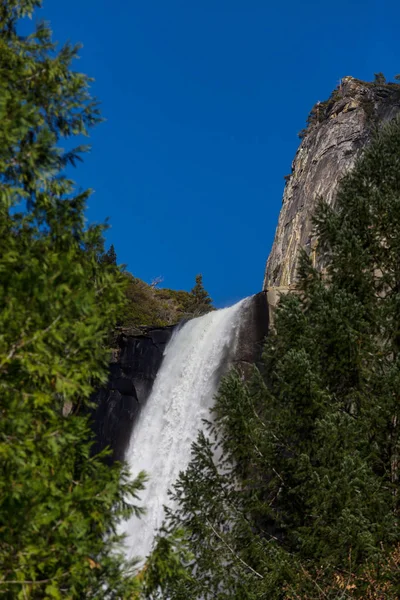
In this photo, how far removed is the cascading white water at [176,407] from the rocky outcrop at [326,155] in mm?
20390

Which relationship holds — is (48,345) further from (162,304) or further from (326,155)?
(162,304)

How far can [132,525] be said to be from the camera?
2344cm

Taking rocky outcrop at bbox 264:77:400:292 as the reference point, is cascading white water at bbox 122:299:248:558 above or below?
below

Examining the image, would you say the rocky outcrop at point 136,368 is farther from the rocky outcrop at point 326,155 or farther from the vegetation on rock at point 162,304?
the vegetation on rock at point 162,304

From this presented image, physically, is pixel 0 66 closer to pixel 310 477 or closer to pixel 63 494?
pixel 63 494

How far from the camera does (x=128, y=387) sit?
30609mm

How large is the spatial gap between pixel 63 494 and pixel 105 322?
2.11 meters

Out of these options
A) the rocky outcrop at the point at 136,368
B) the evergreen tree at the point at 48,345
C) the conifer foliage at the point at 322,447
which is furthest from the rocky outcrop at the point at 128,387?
the evergreen tree at the point at 48,345

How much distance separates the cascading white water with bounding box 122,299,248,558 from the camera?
23.1 metres

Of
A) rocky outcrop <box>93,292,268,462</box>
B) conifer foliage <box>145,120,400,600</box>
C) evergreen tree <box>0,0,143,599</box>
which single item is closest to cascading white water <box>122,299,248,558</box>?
rocky outcrop <box>93,292,268,462</box>

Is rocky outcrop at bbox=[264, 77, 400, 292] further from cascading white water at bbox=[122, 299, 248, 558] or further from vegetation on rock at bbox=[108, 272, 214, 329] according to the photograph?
cascading white water at bbox=[122, 299, 248, 558]

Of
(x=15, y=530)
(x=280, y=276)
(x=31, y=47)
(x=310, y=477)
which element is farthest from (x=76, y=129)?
(x=280, y=276)

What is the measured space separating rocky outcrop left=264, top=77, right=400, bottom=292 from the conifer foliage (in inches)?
1352

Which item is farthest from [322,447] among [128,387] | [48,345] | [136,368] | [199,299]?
[199,299]
